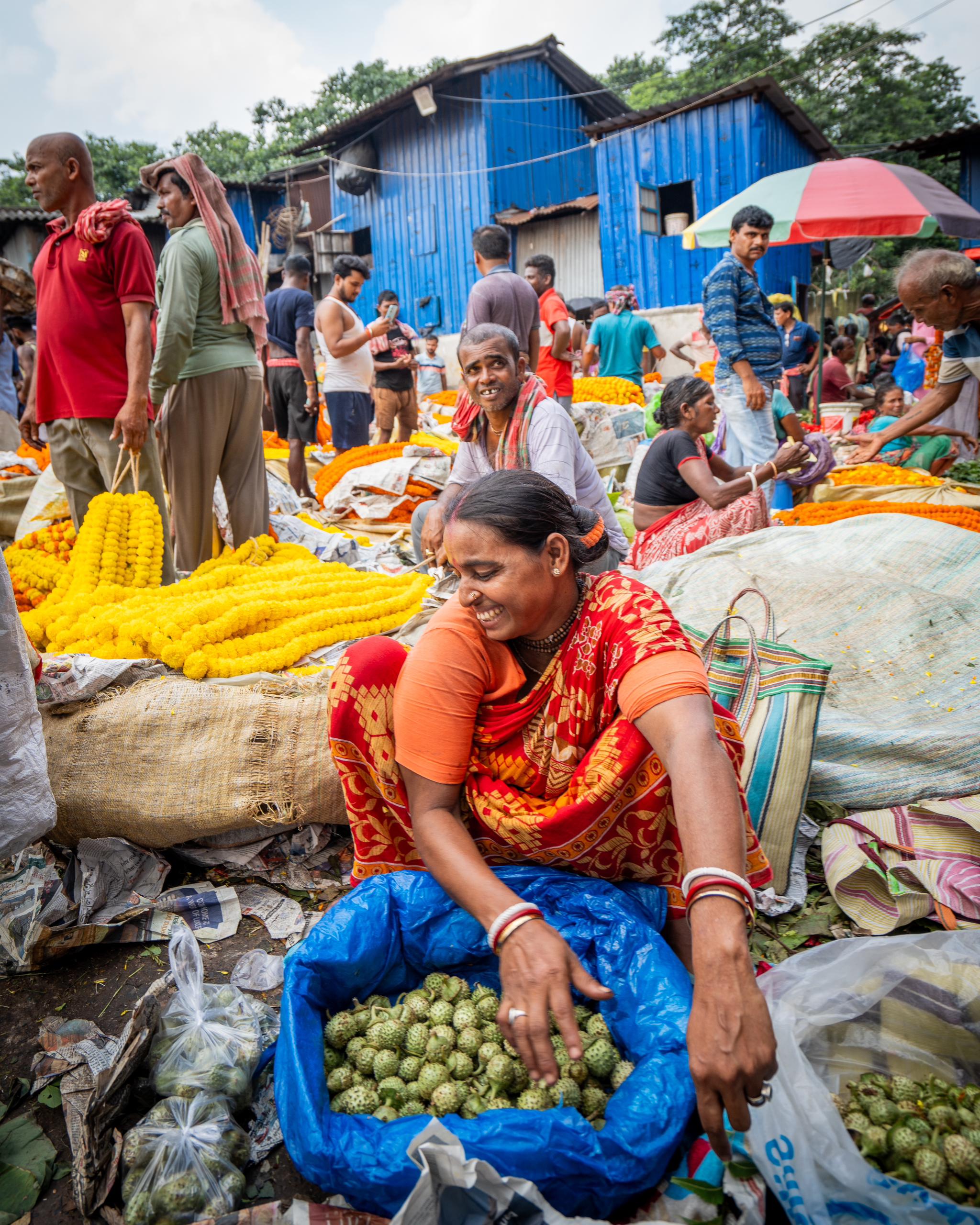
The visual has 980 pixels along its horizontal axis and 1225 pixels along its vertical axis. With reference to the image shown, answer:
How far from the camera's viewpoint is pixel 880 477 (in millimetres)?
5637

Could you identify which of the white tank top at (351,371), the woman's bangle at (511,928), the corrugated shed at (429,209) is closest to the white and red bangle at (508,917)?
the woman's bangle at (511,928)

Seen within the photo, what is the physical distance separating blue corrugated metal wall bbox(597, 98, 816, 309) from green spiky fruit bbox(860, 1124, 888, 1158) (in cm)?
1360

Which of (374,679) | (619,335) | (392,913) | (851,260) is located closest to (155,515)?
(374,679)

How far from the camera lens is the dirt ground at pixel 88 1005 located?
1.47 metres

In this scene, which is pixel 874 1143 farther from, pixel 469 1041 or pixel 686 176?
pixel 686 176

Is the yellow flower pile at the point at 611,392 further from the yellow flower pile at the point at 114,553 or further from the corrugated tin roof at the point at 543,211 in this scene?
the corrugated tin roof at the point at 543,211

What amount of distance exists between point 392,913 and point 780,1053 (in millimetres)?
762

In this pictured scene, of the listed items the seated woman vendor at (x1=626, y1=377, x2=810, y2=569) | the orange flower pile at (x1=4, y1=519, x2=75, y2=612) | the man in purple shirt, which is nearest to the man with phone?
the man in purple shirt

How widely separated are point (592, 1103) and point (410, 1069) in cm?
33

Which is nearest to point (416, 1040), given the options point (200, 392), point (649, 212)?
point (200, 392)

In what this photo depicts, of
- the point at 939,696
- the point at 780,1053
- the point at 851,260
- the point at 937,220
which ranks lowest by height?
the point at 780,1053

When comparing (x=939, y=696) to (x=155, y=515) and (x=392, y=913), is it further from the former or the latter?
(x=155, y=515)

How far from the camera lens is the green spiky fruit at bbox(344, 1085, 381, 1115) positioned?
1.43m

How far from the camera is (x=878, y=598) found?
9.20ft
